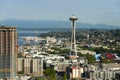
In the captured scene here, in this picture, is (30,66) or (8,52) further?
(30,66)

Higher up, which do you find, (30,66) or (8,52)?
(8,52)

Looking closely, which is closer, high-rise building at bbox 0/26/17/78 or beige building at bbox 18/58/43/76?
high-rise building at bbox 0/26/17/78

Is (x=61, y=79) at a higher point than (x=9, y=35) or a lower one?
lower

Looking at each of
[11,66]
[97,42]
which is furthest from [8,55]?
[97,42]

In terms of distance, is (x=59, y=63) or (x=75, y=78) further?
(x=59, y=63)

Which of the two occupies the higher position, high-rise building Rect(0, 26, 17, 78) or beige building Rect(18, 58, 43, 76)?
high-rise building Rect(0, 26, 17, 78)

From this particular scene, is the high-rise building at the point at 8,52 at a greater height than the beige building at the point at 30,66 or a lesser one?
greater

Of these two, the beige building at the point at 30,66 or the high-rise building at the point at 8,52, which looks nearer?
the high-rise building at the point at 8,52

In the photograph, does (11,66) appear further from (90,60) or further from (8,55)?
(90,60)
